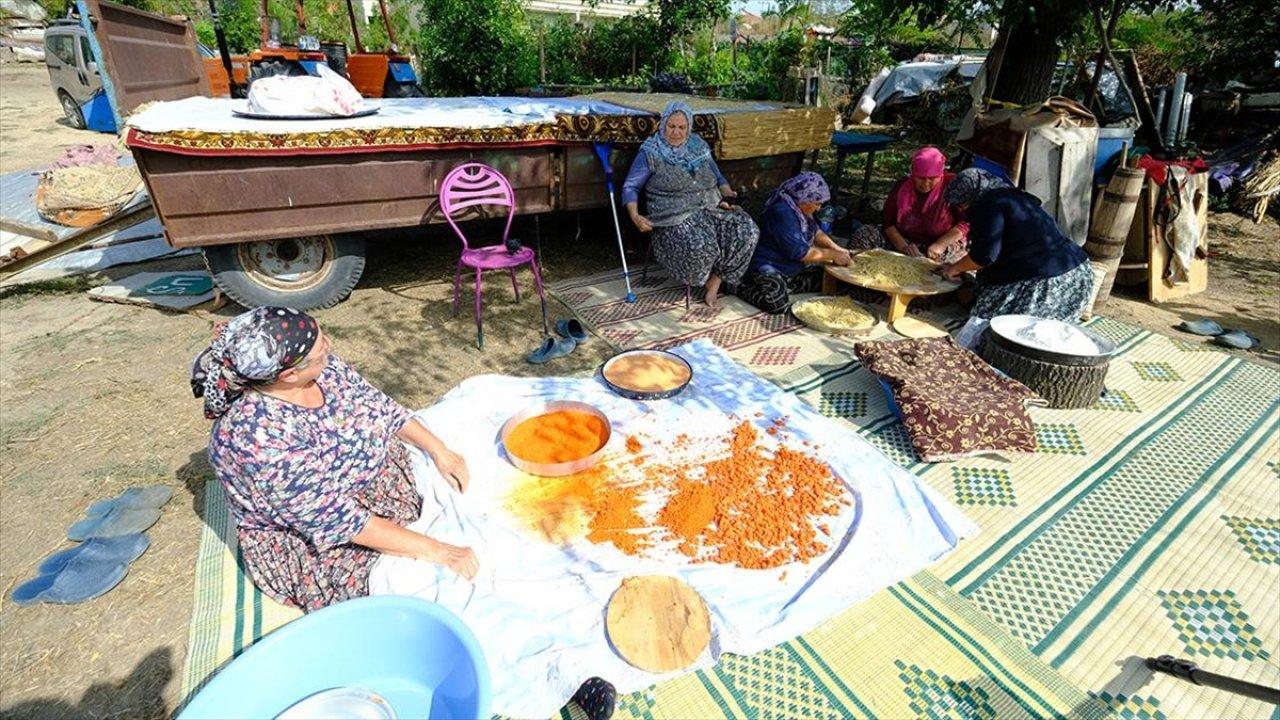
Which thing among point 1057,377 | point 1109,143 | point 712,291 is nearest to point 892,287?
point 1057,377

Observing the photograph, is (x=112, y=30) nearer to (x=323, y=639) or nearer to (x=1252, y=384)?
(x=323, y=639)

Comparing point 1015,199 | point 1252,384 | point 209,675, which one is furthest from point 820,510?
point 1252,384

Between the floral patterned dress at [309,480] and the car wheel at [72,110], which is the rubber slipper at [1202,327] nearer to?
the floral patterned dress at [309,480]

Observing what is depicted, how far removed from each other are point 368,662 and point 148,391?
2889 mm

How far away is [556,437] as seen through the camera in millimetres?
2963

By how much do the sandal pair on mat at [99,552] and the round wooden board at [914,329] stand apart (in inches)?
177

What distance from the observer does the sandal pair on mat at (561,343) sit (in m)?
4.00

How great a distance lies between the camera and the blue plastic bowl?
1.62 metres

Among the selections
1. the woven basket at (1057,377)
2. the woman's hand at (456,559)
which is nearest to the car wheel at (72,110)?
the woman's hand at (456,559)

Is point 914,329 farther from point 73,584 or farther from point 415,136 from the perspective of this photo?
point 73,584

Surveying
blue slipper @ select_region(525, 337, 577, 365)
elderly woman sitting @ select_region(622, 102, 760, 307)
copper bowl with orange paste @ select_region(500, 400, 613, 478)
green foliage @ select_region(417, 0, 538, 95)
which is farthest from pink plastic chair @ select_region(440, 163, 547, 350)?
green foliage @ select_region(417, 0, 538, 95)

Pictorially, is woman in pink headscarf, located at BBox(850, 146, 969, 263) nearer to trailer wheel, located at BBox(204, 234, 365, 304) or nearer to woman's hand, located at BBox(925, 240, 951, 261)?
woman's hand, located at BBox(925, 240, 951, 261)

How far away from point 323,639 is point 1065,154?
18.6ft

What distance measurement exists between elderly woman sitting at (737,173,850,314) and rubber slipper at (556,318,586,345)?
4.66ft
